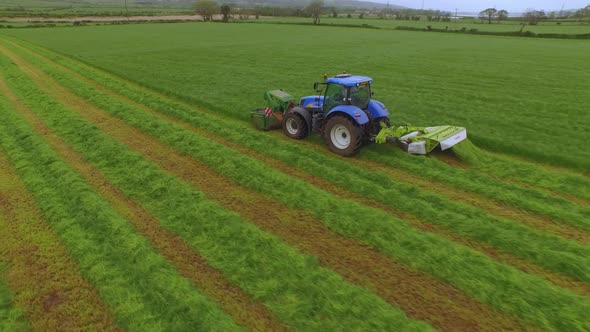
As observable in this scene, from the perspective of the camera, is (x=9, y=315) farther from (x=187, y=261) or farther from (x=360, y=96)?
(x=360, y=96)

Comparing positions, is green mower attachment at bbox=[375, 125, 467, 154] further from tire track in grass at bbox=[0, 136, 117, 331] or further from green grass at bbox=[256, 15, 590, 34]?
green grass at bbox=[256, 15, 590, 34]

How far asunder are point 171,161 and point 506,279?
7314mm

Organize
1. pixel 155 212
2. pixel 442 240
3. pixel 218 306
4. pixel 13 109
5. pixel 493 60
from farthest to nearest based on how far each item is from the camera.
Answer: pixel 493 60, pixel 13 109, pixel 155 212, pixel 442 240, pixel 218 306

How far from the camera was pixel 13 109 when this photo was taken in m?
12.9

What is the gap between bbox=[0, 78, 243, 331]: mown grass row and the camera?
175 inches

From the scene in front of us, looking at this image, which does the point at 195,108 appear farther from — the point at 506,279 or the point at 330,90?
the point at 506,279

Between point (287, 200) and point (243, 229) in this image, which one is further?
point (287, 200)

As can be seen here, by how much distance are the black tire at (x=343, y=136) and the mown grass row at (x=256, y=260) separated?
12.1 ft

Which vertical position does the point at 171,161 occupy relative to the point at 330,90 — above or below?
below

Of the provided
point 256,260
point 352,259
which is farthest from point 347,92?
point 256,260

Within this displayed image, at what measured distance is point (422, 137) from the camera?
8.94 meters

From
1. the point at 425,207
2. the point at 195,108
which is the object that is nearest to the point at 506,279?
the point at 425,207

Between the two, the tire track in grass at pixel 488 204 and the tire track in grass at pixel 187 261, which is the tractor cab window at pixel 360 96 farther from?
the tire track in grass at pixel 187 261

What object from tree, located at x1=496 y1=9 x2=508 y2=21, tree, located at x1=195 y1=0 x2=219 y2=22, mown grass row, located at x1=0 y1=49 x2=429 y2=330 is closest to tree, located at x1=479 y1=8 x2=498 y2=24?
tree, located at x1=496 y1=9 x2=508 y2=21
